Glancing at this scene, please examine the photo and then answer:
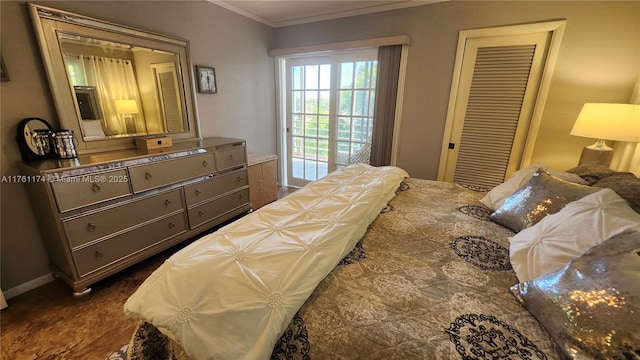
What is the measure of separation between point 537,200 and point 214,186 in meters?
2.51

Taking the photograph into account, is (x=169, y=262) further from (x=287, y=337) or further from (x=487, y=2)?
(x=487, y=2)

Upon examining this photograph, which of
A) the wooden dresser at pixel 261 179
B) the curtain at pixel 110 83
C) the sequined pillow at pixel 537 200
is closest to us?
the sequined pillow at pixel 537 200

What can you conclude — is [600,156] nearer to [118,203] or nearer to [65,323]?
[118,203]

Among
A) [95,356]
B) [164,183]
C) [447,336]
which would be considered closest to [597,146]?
[447,336]

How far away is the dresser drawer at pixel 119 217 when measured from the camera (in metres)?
1.61

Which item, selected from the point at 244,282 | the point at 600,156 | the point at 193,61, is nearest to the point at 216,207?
the point at 193,61

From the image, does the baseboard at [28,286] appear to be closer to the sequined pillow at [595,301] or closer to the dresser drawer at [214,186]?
the dresser drawer at [214,186]

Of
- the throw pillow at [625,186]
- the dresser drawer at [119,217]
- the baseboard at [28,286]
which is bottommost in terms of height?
the baseboard at [28,286]

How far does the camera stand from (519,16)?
7.63 ft

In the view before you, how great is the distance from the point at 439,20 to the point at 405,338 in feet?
9.89

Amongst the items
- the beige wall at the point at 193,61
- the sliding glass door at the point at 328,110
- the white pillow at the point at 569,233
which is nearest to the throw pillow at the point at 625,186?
the white pillow at the point at 569,233

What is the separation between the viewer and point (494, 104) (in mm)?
2584

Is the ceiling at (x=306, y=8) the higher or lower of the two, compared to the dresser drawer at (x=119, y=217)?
higher

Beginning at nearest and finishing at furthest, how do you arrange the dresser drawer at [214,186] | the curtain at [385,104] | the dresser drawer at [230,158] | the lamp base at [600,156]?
1. the lamp base at [600,156]
2. the dresser drawer at [214,186]
3. the dresser drawer at [230,158]
4. the curtain at [385,104]
